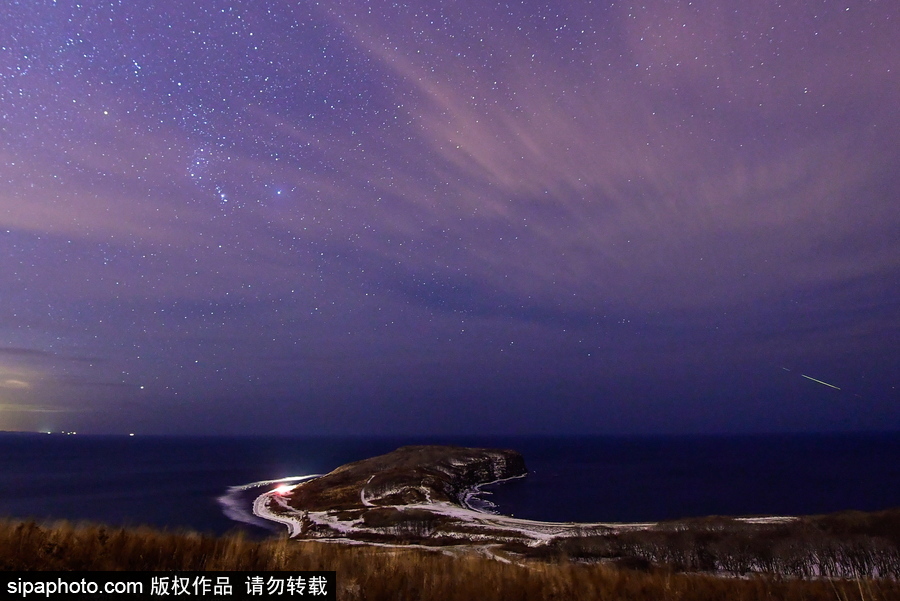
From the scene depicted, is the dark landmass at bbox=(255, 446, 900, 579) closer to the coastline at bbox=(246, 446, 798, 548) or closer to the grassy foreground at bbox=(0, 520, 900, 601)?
the coastline at bbox=(246, 446, 798, 548)

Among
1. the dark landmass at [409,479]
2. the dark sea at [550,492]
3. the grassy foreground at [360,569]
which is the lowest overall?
the dark sea at [550,492]

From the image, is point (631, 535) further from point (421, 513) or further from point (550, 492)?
point (550, 492)

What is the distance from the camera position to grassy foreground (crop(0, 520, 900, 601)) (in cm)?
758

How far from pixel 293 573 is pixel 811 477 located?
13565 cm

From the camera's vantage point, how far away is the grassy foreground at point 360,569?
7578 mm

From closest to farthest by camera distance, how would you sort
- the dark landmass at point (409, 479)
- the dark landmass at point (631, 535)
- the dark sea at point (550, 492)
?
the dark landmass at point (631, 535) → the dark landmass at point (409, 479) → the dark sea at point (550, 492)

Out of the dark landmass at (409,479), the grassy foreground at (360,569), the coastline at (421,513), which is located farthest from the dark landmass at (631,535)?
the grassy foreground at (360,569)

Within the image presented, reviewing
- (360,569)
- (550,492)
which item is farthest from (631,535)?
(550,492)

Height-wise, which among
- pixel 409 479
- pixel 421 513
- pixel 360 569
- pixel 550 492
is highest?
pixel 360 569

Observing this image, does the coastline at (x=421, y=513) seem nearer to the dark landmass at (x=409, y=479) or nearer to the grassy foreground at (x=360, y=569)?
the dark landmass at (x=409, y=479)

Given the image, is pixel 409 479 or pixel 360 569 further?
pixel 409 479

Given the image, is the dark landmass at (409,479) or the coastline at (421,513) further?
the dark landmass at (409,479)

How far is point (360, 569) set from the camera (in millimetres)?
9156

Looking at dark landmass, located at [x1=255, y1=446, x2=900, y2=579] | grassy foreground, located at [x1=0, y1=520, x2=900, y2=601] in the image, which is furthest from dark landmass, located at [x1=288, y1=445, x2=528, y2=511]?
grassy foreground, located at [x1=0, y1=520, x2=900, y2=601]
